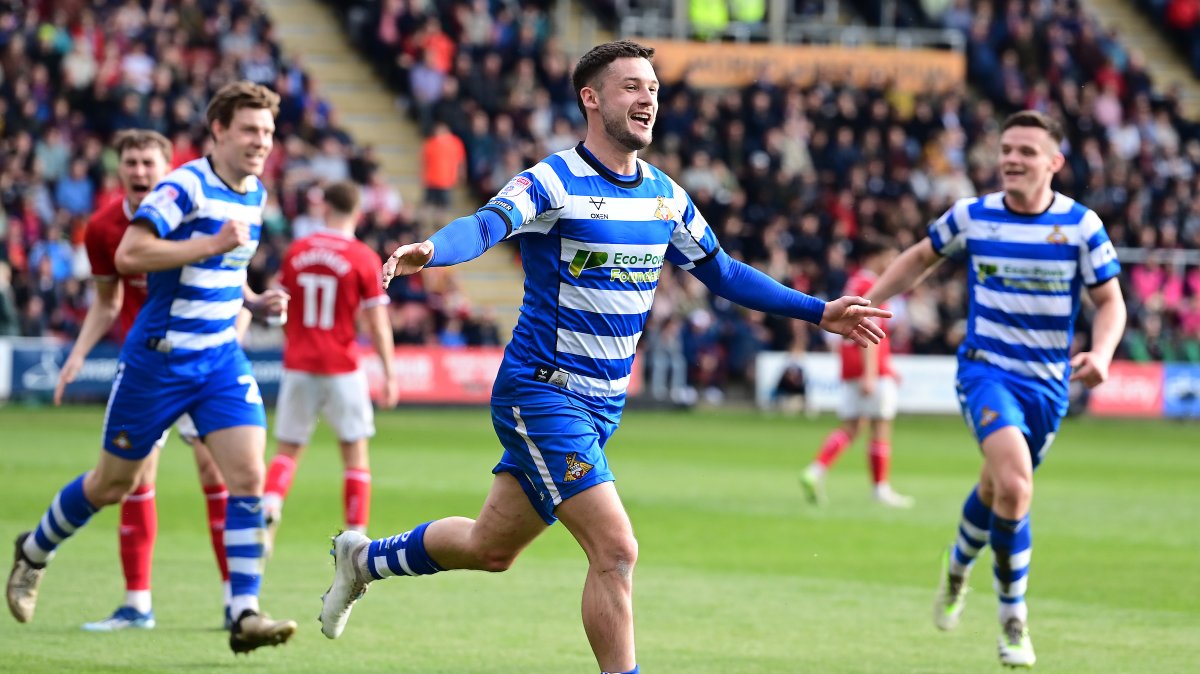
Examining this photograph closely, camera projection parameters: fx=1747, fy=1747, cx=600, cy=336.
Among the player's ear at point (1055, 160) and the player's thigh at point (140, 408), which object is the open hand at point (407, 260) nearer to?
the player's thigh at point (140, 408)

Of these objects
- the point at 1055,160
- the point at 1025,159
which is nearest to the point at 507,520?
the point at 1025,159

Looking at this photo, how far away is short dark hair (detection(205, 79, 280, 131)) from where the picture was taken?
8.27m

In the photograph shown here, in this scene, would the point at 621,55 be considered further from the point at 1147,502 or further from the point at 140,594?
the point at 1147,502

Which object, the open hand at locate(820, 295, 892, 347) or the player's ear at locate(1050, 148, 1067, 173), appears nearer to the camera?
the open hand at locate(820, 295, 892, 347)

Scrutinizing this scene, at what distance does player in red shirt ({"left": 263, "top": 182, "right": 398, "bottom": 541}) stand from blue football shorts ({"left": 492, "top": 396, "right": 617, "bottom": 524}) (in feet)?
17.5

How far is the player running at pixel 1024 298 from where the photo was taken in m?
9.03

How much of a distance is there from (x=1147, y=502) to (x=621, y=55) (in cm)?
1168

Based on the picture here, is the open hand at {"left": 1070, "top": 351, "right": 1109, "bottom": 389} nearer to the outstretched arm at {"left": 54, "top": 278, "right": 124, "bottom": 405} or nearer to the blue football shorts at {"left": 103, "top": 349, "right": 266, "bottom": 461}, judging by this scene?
the blue football shorts at {"left": 103, "top": 349, "right": 266, "bottom": 461}

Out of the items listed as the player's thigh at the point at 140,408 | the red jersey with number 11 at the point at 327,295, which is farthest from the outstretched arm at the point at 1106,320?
the red jersey with number 11 at the point at 327,295

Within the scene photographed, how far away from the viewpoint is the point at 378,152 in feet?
110

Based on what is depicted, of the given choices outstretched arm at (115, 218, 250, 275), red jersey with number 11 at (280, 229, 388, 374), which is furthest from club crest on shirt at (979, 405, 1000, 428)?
red jersey with number 11 at (280, 229, 388, 374)

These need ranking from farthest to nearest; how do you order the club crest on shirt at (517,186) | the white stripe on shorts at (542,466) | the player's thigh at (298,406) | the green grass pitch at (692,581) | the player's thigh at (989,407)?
1. the player's thigh at (298,406)
2. the player's thigh at (989,407)
3. the green grass pitch at (692,581)
4. the white stripe on shorts at (542,466)
5. the club crest on shirt at (517,186)

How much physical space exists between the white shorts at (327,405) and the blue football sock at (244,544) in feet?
12.1

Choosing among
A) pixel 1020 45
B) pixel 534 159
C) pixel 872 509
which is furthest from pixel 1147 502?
pixel 1020 45
